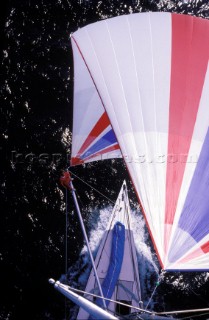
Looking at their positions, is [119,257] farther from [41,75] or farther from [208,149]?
[41,75]

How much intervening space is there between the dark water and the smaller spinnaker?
459cm

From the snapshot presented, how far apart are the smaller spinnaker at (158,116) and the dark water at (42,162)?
4.59 m

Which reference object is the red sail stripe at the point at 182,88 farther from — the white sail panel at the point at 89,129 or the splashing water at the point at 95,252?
the splashing water at the point at 95,252

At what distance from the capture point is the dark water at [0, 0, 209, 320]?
35.2 feet

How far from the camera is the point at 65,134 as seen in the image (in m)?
13.6

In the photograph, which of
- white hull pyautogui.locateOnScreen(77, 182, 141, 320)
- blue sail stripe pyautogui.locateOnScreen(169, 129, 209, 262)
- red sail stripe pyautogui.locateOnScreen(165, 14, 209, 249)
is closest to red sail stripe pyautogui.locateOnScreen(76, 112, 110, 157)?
red sail stripe pyautogui.locateOnScreen(165, 14, 209, 249)

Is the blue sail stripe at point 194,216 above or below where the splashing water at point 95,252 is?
above

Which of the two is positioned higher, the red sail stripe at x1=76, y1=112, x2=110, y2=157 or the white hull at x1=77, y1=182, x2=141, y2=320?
the red sail stripe at x1=76, y1=112, x2=110, y2=157

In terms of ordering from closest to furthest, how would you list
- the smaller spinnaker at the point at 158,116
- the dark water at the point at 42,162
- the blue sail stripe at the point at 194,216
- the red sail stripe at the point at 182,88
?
the blue sail stripe at the point at 194,216 < the smaller spinnaker at the point at 158,116 < the red sail stripe at the point at 182,88 < the dark water at the point at 42,162

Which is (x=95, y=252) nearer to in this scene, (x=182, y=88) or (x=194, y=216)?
(x=194, y=216)

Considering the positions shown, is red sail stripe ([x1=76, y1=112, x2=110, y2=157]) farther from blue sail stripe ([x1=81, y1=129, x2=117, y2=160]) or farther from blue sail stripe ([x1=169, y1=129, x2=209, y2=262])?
blue sail stripe ([x1=169, y1=129, x2=209, y2=262])

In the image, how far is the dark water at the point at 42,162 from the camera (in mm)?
10742

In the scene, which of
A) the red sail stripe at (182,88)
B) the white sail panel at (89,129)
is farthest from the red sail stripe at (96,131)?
the red sail stripe at (182,88)

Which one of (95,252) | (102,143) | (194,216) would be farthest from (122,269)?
(194,216)
